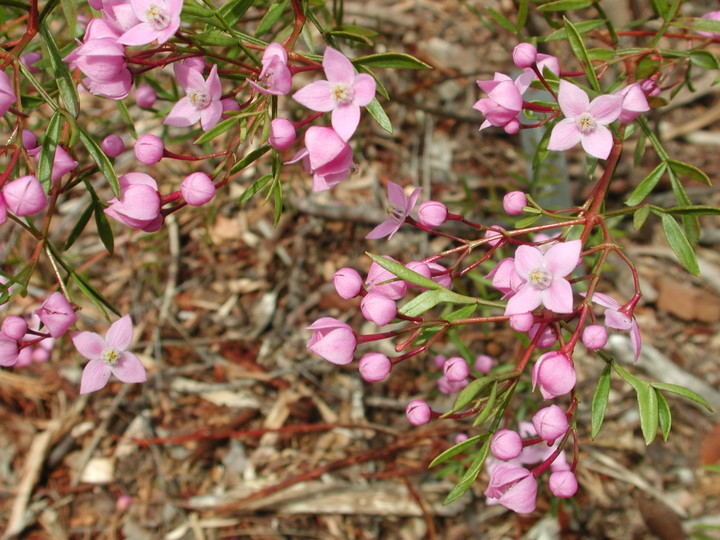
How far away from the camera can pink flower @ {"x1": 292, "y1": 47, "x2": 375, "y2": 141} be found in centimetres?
138

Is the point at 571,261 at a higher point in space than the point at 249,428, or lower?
higher

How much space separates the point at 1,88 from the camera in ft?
4.06

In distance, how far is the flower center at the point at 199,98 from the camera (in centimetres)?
149

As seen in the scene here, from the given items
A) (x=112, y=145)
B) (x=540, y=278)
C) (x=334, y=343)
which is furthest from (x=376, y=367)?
(x=112, y=145)

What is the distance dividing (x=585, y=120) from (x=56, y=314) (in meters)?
1.26

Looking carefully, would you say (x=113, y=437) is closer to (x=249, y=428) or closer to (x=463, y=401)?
(x=249, y=428)

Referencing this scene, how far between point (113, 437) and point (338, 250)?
1442 mm

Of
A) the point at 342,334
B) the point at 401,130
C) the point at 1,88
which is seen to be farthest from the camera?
the point at 401,130

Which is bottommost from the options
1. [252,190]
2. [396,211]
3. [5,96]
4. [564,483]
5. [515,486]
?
[564,483]

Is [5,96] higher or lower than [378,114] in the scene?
higher

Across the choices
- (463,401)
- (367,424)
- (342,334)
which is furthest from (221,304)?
(463,401)

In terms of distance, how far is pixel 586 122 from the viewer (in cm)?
149

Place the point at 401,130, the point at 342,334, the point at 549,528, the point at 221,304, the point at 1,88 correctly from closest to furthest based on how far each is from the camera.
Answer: the point at 1,88 → the point at 342,334 → the point at 549,528 → the point at 221,304 → the point at 401,130

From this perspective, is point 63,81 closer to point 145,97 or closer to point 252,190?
point 252,190
